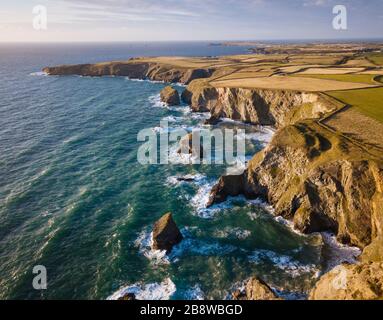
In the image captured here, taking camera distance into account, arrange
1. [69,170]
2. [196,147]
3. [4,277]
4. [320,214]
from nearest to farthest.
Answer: [4,277] → [320,214] → [69,170] → [196,147]

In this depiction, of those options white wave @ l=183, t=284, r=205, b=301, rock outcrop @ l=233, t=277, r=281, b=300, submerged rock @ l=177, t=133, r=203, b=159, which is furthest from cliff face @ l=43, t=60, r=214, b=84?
rock outcrop @ l=233, t=277, r=281, b=300

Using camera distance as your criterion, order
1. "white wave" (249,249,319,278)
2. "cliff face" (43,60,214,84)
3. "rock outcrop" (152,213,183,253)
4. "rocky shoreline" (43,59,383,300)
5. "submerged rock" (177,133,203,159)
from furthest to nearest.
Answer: "cliff face" (43,60,214,84) → "submerged rock" (177,133,203,159) → "rock outcrop" (152,213,183,253) → "white wave" (249,249,319,278) → "rocky shoreline" (43,59,383,300)

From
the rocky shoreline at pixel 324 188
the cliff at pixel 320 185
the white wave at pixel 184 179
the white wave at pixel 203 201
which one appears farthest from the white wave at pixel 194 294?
the white wave at pixel 184 179

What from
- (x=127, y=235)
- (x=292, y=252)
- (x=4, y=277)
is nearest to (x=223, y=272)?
(x=292, y=252)

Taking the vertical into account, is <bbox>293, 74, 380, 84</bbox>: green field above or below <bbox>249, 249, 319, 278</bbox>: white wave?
above

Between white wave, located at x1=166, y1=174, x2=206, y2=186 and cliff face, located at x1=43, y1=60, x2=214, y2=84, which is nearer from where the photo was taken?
white wave, located at x1=166, y1=174, x2=206, y2=186

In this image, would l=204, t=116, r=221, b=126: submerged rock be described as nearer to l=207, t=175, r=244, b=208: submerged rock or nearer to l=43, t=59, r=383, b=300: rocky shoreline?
l=43, t=59, r=383, b=300: rocky shoreline
